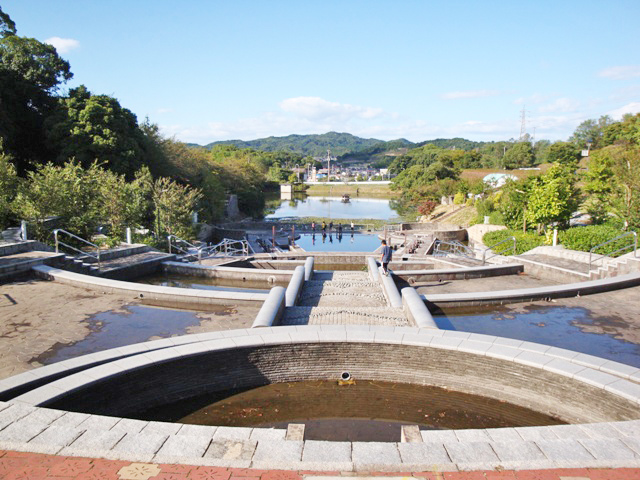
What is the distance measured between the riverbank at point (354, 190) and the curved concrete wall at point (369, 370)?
90.2 m

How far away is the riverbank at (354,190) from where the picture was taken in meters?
100

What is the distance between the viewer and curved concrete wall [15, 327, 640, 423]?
6.27m

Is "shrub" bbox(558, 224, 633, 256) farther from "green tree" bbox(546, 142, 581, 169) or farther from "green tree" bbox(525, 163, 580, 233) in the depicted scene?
"green tree" bbox(546, 142, 581, 169)

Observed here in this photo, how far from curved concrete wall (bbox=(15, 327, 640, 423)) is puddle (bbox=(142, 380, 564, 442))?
19 centimetres

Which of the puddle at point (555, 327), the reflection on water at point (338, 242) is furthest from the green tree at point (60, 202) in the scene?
the reflection on water at point (338, 242)

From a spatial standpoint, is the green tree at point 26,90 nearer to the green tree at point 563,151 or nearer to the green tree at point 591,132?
the green tree at point 563,151

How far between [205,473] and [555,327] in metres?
8.50

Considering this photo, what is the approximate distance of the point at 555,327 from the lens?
32.4ft

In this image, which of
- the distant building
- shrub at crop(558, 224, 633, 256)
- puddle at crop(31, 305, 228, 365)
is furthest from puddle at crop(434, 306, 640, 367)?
the distant building

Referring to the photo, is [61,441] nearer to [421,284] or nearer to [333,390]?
[333,390]

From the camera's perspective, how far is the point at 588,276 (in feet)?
46.3

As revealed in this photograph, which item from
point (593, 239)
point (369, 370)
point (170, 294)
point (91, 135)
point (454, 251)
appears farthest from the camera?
point (91, 135)

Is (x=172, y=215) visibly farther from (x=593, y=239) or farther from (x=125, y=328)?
(x=593, y=239)

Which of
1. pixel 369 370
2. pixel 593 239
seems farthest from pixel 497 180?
pixel 369 370
